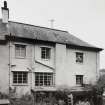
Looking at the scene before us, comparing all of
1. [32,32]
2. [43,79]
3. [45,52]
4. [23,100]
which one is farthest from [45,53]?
[23,100]

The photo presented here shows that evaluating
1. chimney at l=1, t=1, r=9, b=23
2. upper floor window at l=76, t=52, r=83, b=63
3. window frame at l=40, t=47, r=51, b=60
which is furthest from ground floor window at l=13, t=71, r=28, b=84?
upper floor window at l=76, t=52, r=83, b=63

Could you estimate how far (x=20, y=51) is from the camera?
1981cm

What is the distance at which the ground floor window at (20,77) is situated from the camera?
757 inches

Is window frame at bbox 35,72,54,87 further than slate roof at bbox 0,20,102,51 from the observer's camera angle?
No

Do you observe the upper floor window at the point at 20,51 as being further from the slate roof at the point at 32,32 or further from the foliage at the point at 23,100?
the foliage at the point at 23,100

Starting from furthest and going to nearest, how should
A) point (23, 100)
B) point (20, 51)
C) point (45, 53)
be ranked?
point (45, 53)
point (20, 51)
point (23, 100)

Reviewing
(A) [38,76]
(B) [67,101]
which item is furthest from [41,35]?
(B) [67,101]

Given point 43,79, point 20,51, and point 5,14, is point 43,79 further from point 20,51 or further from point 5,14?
point 5,14

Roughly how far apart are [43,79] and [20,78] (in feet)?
9.32

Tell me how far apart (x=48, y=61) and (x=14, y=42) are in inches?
185

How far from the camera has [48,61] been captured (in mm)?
21312

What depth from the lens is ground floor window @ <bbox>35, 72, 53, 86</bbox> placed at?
2050 cm

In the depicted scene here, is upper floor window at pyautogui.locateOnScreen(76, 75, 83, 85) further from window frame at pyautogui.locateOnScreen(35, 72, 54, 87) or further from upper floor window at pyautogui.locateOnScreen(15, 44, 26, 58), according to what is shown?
upper floor window at pyautogui.locateOnScreen(15, 44, 26, 58)

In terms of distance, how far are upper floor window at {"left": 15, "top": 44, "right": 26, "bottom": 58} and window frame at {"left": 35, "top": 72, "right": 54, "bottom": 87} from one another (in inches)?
107
